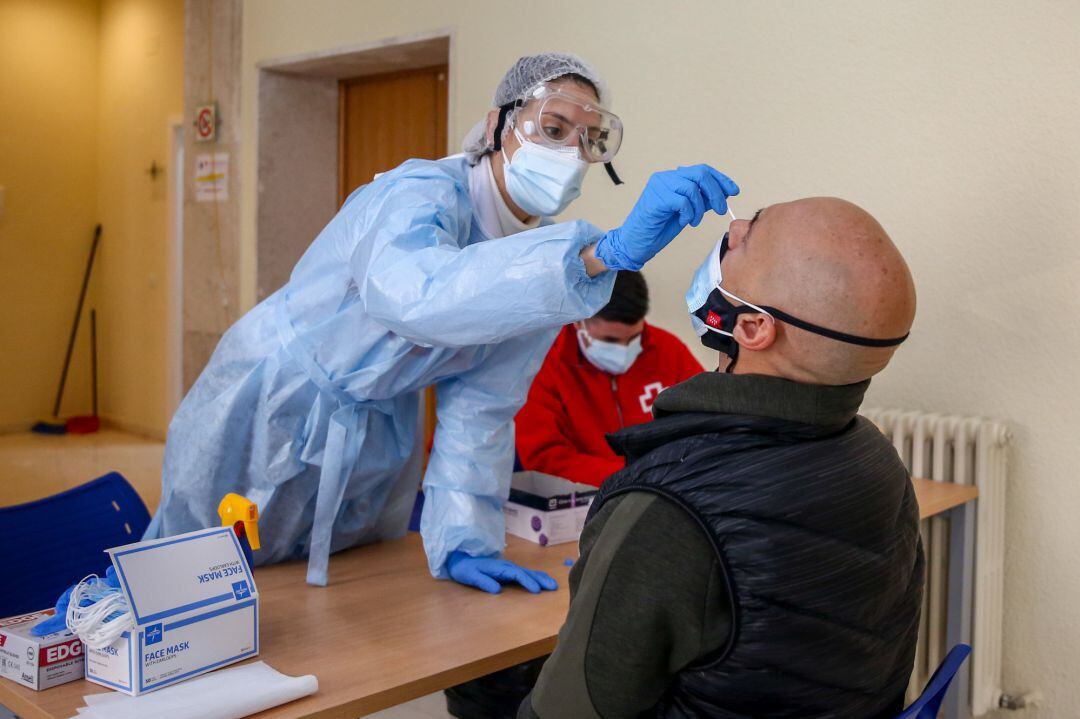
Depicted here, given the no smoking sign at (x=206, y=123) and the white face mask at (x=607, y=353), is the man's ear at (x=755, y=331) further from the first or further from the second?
the no smoking sign at (x=206, y=123)

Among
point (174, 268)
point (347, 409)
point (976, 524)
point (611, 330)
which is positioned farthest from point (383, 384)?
point (174, 268)

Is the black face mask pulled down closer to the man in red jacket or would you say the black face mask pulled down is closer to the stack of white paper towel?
the stack of white paper towel

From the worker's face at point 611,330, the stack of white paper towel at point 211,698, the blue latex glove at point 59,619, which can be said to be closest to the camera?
the stack of white paper towel at point 211,698

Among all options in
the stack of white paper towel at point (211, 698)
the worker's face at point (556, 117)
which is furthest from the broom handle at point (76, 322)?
the stack of white paper towel at point (211, 698)

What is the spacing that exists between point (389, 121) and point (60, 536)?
317 cm

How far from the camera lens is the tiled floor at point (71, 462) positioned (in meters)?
5.02

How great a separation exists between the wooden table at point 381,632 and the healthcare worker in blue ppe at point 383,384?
0.20ft

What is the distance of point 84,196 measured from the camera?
22.9 feet

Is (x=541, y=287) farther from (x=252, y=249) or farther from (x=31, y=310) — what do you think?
(x=31, y=310)

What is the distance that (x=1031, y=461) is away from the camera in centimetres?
266

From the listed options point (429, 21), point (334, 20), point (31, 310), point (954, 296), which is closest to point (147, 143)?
point (31, 310)

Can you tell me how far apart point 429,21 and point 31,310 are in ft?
13.7

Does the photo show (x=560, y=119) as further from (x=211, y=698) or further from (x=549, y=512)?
(x=211, y=698)

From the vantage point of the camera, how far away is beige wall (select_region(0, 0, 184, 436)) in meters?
6.51
